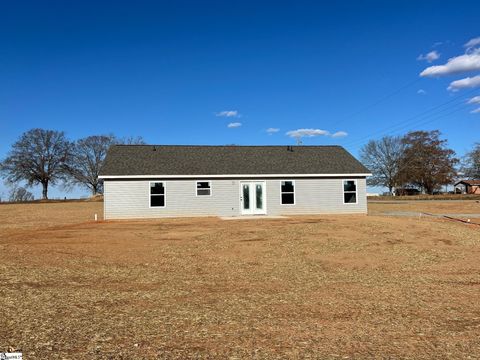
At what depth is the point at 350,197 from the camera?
2470cm

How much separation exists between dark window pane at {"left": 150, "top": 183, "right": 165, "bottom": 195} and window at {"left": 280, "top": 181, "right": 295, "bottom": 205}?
693 cm

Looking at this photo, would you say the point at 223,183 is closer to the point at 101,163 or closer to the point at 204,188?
the point at 204,188

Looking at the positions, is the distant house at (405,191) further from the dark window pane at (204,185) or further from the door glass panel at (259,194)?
the dark window pane at (204,185)

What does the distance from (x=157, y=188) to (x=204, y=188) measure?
2647mm

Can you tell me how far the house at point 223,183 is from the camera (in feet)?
72.4

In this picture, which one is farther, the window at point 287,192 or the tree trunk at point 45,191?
the tree trunk at point 45,191

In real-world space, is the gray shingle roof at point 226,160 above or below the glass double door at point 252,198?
above

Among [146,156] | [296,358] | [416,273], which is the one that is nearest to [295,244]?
[416,273]

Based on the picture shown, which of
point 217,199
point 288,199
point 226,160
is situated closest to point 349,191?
point 288,199

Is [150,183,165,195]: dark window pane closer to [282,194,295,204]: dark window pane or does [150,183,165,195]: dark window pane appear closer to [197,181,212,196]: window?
[197,181,212,196]: window

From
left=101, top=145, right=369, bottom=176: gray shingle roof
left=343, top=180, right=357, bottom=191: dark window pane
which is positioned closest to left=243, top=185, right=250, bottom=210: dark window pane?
left=101, top=145, right=369, bottom=176: gray shingle roof

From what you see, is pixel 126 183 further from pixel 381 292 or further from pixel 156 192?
pixel 381 292

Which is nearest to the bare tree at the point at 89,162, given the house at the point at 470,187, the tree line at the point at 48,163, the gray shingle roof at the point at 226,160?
the tree line at the point at 48,163

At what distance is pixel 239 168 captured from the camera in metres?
23.8
